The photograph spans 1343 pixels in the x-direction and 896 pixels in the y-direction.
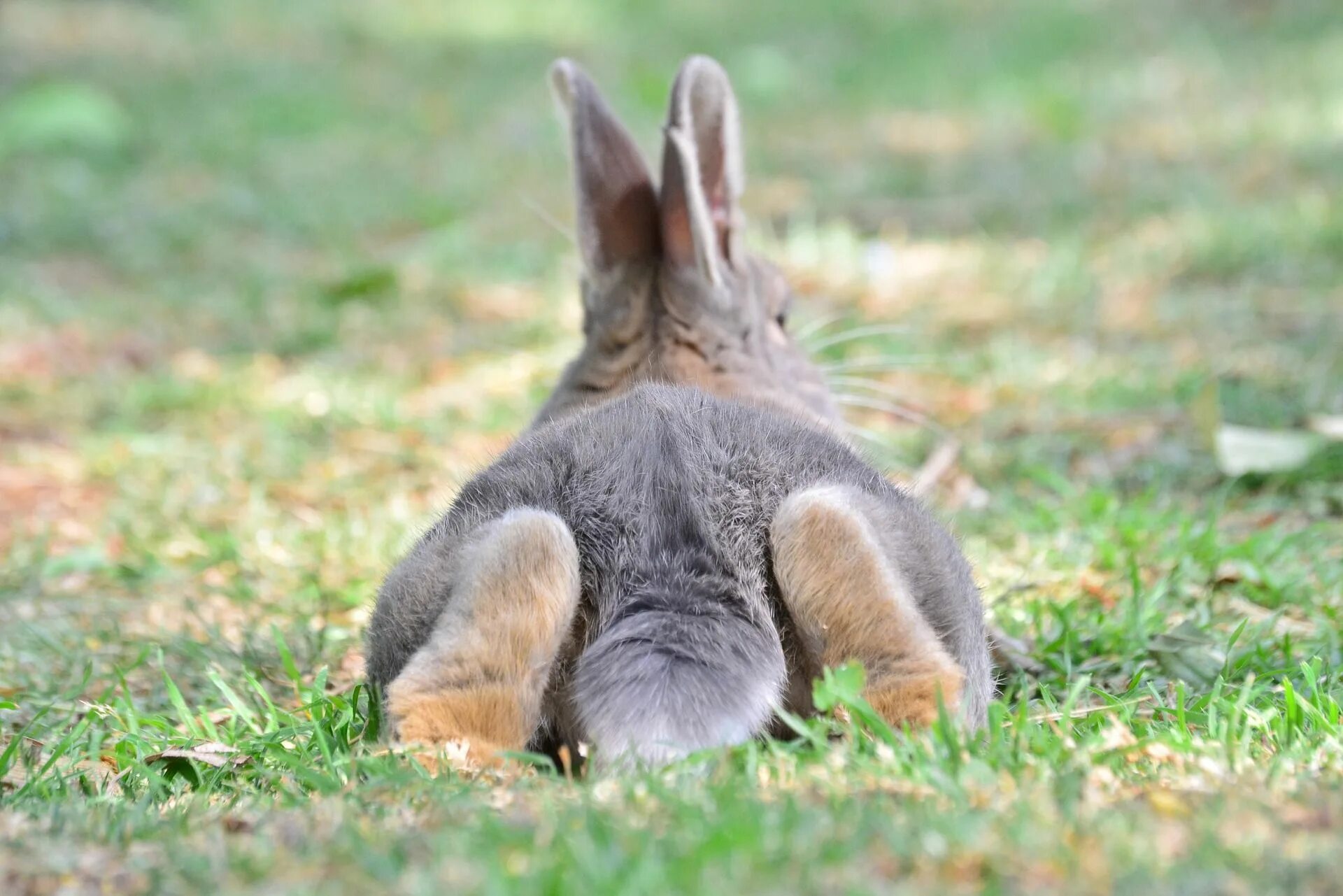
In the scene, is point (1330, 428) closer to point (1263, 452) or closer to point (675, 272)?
point (1263, 452)

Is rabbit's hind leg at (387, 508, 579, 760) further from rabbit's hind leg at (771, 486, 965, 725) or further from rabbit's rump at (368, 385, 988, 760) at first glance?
rabbit's hind leg at (771, 486, 965, 725)

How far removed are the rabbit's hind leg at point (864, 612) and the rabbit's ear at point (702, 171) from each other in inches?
56.9

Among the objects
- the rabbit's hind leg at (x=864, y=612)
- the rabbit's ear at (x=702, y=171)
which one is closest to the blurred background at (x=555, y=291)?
the rabbit's ear at (x=702, y=171)

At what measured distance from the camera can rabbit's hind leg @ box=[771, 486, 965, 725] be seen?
273cm

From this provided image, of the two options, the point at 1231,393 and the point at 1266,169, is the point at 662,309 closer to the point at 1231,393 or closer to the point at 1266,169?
the point at 1231,393

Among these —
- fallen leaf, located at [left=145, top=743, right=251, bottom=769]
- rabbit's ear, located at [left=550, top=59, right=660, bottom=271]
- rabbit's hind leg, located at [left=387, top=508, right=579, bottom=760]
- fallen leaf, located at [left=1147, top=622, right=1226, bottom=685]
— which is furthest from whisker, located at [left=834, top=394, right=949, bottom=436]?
fallen leaf, located at [left=145, top=743, right=251, bottom=769]

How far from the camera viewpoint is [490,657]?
268 cm

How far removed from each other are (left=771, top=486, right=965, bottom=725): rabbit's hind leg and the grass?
0.39 ft

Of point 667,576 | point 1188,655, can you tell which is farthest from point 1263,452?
point 667,576

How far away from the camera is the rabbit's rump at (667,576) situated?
9.00 feet

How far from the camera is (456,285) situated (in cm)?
757

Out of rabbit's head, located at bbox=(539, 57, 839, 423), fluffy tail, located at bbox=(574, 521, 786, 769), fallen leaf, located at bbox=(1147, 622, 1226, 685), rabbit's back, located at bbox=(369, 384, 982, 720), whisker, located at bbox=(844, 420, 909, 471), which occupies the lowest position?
fallen leaf, located at bbox=(1147, 622, 1226, 685)

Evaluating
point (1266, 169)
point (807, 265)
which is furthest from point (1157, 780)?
point (1266, 169)

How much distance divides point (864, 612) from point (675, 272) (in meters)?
1.76
